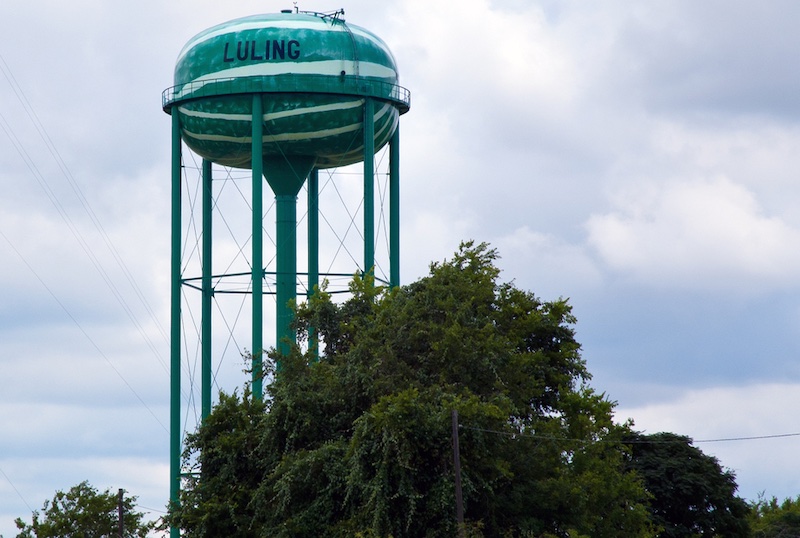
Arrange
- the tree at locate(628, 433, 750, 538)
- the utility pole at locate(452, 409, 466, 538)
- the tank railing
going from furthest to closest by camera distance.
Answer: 1. the tree at locate(628, 433, 750, 538)
2. the tank railing
3. the utility pole at locate(452, 409, 466, 538)

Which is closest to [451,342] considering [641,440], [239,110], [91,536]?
[239,110]

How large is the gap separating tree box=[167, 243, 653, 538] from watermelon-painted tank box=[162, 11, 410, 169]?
5507 mm

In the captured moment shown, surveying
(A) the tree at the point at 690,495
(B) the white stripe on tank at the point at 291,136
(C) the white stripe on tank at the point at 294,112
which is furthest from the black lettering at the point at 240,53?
(A) the tree at the point at 690,495

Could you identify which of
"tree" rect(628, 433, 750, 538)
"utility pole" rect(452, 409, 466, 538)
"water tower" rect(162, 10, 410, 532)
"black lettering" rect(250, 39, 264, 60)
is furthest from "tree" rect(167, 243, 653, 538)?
"tree" rect(628, 433, 750, 538)

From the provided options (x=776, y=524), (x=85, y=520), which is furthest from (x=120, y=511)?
(x=776, y=524)

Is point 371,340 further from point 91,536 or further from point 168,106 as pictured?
point 91,536

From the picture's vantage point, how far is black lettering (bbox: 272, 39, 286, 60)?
45781mm

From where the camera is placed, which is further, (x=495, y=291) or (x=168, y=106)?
(x=168, y=106)

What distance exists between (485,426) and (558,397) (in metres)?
9.85

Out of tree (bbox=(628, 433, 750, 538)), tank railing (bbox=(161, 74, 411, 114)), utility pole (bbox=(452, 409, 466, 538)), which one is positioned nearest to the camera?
utility pole (bbox=(452, 409, 466, 538))

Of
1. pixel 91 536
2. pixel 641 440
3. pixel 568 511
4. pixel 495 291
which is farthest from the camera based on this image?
pixel 641 440

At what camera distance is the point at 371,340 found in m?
38.4

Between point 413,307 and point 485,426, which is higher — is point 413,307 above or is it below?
above

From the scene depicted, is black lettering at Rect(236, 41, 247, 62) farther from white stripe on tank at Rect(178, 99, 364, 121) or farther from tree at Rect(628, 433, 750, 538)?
tree at Rect(628, 433, 750, 538)
